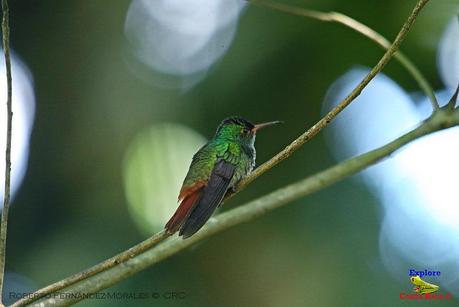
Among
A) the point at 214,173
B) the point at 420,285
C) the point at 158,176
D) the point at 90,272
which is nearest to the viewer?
the point at 90,272

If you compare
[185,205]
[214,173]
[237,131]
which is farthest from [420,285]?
[185,205]

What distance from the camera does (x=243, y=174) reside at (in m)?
3.74

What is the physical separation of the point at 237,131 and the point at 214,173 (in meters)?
0.59

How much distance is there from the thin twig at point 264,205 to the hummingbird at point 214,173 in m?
0.25

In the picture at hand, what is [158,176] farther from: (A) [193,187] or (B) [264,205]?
(B) [264,205]

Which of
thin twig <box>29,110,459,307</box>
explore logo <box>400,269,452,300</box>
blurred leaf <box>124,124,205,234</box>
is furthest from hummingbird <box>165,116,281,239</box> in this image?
explore logo <box>400,269,452,300</box>

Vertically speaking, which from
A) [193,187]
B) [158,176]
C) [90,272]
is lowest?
[90,272]

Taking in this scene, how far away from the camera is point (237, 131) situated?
4.09m

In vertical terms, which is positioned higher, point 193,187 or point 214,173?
point 214,173

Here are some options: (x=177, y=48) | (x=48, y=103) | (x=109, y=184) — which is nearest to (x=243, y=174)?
(x=109, y=184)

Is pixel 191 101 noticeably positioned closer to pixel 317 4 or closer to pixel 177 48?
pixel 177 48

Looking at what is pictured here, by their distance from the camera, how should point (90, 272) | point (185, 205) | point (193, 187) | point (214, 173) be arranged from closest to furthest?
point (90, 272), point (185, 205), point (193, 187), point (214, 173)

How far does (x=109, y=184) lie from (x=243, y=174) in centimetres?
368

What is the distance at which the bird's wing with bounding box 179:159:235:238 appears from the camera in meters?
2.80
